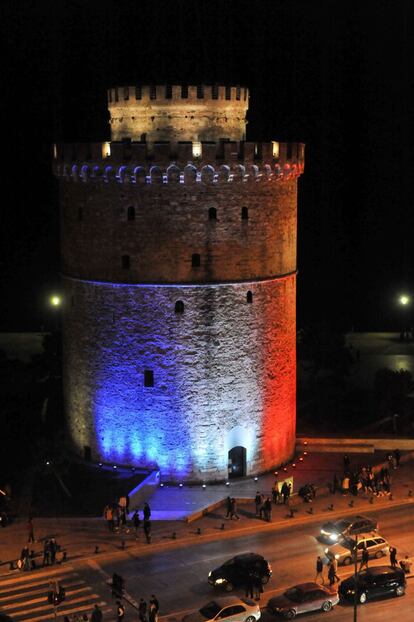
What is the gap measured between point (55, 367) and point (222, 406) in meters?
16.4

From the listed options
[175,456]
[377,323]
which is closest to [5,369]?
[175,456]

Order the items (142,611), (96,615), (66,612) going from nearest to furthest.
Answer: (96,615), (142,611), (66,612)

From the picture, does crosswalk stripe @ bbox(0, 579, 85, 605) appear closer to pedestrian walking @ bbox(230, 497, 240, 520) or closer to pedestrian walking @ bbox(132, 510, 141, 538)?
pedestrian walking @ bbox(132, 510, 141, 538)

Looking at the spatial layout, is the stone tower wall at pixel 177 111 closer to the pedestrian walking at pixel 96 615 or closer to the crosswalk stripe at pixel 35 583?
the crosswalk stripe at pixel 35 583

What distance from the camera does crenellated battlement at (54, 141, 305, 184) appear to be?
4328 cm

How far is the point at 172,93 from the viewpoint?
45625 mm

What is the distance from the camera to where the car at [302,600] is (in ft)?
111

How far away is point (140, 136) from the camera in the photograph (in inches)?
1842

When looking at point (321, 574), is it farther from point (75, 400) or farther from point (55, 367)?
point (55, 367)

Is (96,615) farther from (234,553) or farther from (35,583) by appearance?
(234,553)

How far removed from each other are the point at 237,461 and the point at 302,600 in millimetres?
12664

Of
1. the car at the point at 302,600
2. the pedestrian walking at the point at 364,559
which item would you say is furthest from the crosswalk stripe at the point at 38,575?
the pedestrian walking at the point at 364,559

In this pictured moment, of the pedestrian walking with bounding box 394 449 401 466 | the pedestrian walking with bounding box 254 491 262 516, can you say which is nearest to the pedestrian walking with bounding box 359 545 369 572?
the pedestrian walking with bounding box 254 491 262 516

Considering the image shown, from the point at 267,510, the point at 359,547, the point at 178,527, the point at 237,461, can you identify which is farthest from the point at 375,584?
the point at 237,461
